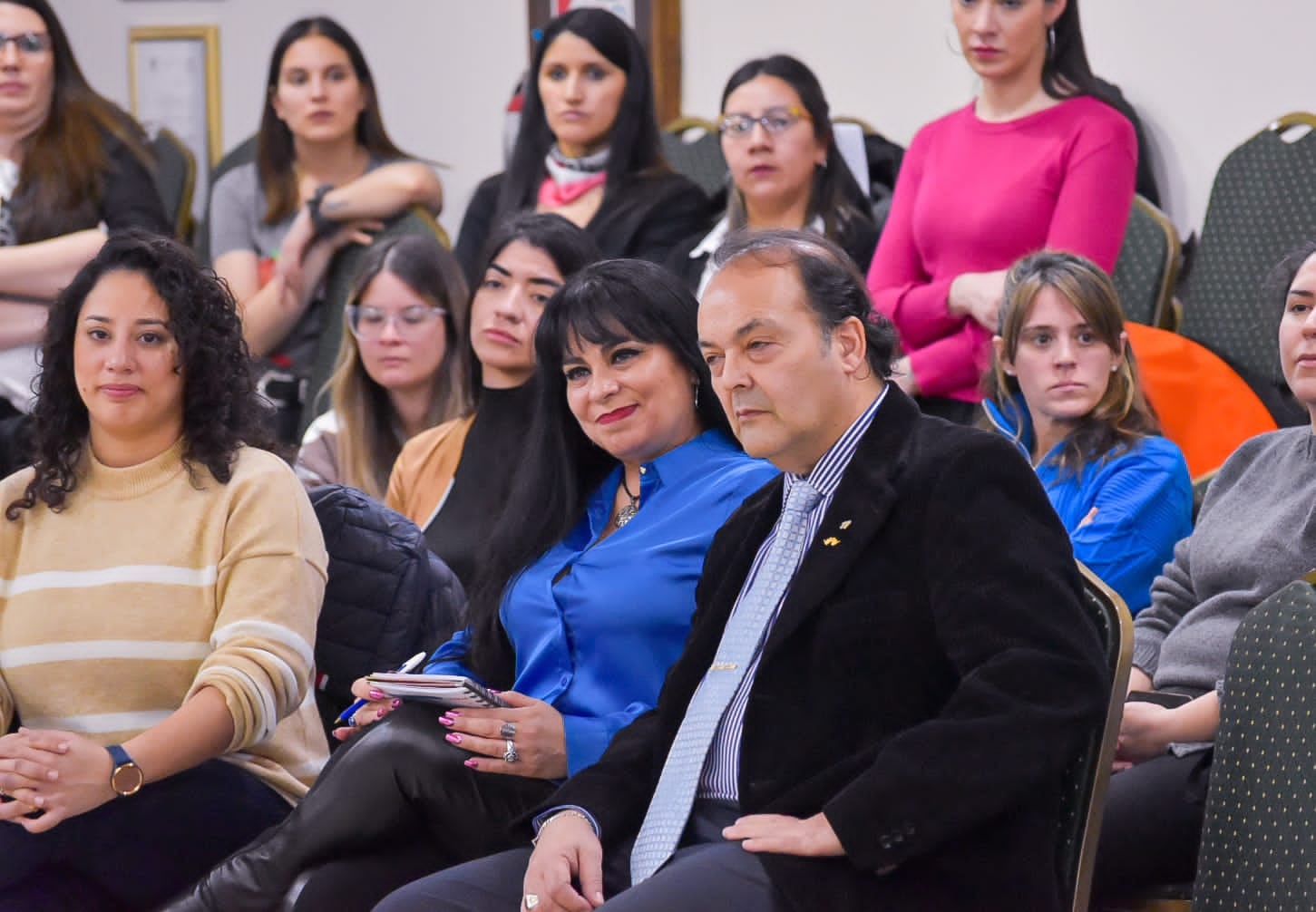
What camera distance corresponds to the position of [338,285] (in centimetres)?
431

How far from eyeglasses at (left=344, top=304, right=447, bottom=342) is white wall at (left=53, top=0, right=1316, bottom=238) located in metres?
1.69

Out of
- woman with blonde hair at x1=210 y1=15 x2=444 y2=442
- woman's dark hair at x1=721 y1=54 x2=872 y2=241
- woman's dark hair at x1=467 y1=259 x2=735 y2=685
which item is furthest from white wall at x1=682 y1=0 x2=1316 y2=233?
woman's dark hair at x1=467 y1=259 x2=735 y2=685

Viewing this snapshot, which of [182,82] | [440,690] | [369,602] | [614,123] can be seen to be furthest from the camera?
[182,82]

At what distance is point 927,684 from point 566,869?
1.51 feet

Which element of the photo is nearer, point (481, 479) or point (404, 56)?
point (481, 479)

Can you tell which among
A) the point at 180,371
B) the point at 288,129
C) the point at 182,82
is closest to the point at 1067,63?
the point at 180,371

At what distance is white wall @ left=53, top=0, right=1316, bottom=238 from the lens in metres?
4.20

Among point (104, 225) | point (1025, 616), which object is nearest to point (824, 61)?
point (104, 225)

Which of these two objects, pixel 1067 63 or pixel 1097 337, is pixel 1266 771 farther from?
pixel 1067 63

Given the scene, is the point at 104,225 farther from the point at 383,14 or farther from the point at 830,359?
the point at 830,359

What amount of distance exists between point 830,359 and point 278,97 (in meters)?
2.88

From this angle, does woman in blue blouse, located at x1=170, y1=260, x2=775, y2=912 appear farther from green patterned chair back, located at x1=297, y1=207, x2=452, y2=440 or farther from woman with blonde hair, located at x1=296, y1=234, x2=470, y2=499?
green patterned chair back, located at x1=297, y1=207, x2=452, y2=440

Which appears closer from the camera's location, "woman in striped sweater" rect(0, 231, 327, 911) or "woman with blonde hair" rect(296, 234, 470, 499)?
"woman in striped sweater" rect(0, 231, 327, 911)

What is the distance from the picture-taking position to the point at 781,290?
1.98 meters
